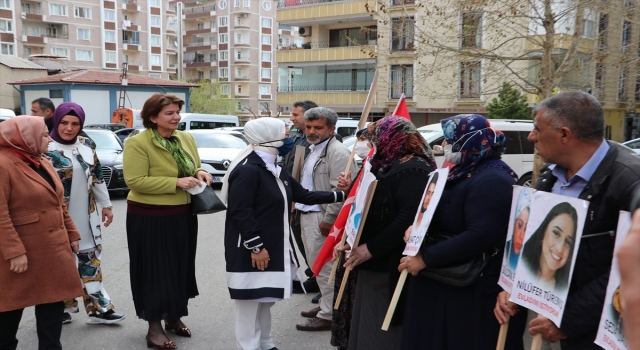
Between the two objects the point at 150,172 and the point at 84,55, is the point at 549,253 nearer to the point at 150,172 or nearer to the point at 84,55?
the point at 150,172

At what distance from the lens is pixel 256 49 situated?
7838 cm

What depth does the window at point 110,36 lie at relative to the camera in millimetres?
66062

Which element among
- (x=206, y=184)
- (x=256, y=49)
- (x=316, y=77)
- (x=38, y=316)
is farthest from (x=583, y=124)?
(x=256, y=49)

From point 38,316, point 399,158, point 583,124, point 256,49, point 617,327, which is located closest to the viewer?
point 617,327

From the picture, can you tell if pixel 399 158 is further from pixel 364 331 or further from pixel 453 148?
pixel 364 331

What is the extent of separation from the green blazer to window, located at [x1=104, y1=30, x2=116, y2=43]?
67.8 meters

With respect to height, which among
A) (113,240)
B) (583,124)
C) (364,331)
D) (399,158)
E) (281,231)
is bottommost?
(113,240)

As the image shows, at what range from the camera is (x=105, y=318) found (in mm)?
5117

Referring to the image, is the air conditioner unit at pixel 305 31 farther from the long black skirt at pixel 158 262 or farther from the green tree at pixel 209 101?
the long black skirt at pixel 158 262

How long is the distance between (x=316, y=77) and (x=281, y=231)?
34459 mm

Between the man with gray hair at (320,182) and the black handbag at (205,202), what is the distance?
1.02 m

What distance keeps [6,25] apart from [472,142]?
2622 inches

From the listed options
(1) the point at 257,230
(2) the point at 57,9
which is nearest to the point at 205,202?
(1) the point at 257,230

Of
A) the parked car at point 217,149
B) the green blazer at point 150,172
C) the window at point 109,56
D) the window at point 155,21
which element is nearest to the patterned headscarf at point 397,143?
the green blazer at point 150,172
